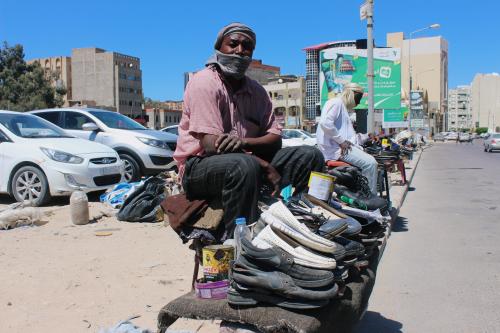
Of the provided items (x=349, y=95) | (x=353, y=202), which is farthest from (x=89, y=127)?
(x=353, y=202)

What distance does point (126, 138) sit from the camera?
1027cm

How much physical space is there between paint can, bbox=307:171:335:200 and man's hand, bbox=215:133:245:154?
22.2 inches

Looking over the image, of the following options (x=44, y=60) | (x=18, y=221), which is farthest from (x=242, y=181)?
(x=44, y=60)

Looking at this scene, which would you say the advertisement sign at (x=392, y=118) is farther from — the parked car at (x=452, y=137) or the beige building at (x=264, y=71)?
the beige building at (x=264, y=71)

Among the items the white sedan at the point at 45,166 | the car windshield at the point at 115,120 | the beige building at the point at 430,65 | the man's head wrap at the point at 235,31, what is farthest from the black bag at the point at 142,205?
the beige building at the point at 430,65

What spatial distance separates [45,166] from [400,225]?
577 centimetres

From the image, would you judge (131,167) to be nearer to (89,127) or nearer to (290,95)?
(89,127)

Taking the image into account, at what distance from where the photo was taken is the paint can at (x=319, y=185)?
286cm

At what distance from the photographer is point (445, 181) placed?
14242 mm

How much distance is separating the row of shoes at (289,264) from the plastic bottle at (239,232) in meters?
0.05

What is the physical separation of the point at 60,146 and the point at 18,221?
1.99 metres

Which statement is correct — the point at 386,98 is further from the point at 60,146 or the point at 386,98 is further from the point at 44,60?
the point at 44,60

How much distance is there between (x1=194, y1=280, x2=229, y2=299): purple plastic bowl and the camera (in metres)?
2.31

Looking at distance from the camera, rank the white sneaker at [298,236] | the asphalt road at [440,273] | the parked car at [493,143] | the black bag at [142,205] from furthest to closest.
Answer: the parked car at [493,143]
the black bag at [142,205]
the asphalt road at [440,273]
the white sneaker at [298,236]
